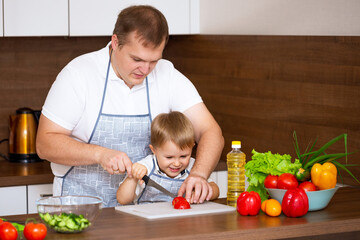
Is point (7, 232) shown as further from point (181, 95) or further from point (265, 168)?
point (181, 95)

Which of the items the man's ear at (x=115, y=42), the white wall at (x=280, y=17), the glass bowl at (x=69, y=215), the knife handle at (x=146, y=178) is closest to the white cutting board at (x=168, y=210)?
the knife handle at (x=146, y=178)

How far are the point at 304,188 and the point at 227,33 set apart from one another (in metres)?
1.46

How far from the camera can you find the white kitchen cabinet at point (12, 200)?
2971mm

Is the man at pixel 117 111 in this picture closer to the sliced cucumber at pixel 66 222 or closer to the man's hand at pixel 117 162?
the man's hand at pixel 117 162

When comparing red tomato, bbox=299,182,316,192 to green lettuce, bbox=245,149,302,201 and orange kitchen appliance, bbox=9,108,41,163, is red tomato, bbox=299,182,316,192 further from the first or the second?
orange kitchen appliance, bbox=9,108,41,163

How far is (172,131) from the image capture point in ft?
7.56

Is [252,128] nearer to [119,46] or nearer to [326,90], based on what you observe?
Answer: [326,90]

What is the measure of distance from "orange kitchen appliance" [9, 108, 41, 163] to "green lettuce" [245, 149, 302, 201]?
160 cm

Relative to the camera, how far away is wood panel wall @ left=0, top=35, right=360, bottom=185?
2551mm

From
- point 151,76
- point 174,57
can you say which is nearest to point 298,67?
point 151,76

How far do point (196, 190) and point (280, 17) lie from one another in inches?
43.1

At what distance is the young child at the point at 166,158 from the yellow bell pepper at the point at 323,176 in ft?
1.30

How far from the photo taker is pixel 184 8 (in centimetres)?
346

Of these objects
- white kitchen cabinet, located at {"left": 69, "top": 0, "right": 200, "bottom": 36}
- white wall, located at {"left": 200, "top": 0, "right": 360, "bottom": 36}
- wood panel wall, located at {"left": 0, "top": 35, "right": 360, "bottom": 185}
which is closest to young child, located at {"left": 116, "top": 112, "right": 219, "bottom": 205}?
wood panel wall, located at {"left": 0, "top": 35, "right": 360, "bottom": 185}
